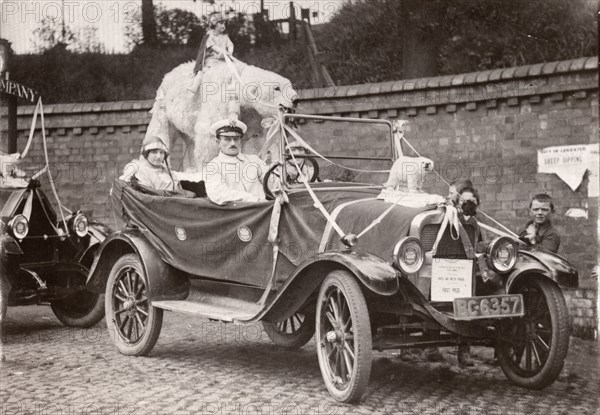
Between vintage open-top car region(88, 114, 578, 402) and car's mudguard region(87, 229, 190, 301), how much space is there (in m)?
0.01

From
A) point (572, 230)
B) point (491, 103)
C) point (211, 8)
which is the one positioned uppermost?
point (211, 8)

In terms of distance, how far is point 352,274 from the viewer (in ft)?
16.3

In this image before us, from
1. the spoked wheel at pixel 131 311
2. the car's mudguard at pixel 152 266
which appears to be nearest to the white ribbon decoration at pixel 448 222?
the car's mudguard at pixel 152 266

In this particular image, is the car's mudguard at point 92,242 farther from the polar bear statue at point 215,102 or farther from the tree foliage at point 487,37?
the tree foliage at point 487,37

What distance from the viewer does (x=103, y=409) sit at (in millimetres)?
4797

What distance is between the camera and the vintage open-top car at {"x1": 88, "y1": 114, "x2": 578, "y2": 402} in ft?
16.0

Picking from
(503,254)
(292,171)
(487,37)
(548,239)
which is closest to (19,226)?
(292,171)

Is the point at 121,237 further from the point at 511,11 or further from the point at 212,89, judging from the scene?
the point at 511,11

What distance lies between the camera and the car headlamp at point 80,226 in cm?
816

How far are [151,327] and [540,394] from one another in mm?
3026

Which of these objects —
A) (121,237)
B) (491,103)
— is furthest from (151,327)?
(491,103)

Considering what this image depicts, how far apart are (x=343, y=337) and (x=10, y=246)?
3785 millimetres

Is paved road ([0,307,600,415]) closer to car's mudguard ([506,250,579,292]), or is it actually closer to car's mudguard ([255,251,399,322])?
car's mudguard ([255,251,399,322])

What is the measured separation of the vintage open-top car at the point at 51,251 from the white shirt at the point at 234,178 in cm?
220
